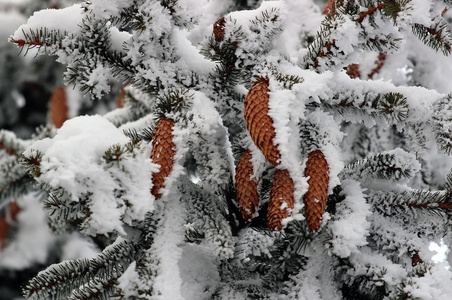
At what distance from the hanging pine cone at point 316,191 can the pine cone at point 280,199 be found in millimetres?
52

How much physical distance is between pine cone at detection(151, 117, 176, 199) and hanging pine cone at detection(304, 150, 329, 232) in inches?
12.9

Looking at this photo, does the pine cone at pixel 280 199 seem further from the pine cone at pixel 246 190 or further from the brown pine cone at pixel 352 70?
the brown pine cone at pixel 352 70

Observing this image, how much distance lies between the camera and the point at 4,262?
367 centimetres

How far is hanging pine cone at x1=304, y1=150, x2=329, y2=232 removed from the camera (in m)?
0.96

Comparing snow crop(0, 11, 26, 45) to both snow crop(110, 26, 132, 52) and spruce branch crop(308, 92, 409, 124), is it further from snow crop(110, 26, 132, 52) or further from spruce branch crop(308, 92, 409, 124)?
spruce branch crop(308, 92, 409, 124)

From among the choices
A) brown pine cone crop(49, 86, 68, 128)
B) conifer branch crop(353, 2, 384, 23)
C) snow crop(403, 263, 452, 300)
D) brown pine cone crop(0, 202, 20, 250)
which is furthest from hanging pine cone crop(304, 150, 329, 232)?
brown pine cone crop(0, 202, 20, 250)

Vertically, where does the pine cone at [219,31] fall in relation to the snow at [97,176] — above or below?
above

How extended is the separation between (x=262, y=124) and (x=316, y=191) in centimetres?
21

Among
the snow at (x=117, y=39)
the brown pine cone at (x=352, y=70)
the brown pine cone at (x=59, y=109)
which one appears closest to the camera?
the snow at (x=117, y=39)

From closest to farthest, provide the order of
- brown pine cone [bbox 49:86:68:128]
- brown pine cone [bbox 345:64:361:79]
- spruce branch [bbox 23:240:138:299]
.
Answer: spruce branch [bbox 23:240:138:299] < brown pine cone [bbox 345:64:361:79] < brown pine cone [bbox 49:86:68:128]

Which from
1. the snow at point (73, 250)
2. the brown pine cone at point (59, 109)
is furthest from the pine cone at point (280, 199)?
the snow at point (73, 250)

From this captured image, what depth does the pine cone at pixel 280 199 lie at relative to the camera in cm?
92

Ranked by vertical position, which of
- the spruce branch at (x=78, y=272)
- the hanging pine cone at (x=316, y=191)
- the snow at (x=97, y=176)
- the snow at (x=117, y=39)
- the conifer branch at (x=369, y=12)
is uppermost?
the conifer branch at (x=369, y=12)

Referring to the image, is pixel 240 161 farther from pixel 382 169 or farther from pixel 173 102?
pixel 382 169
